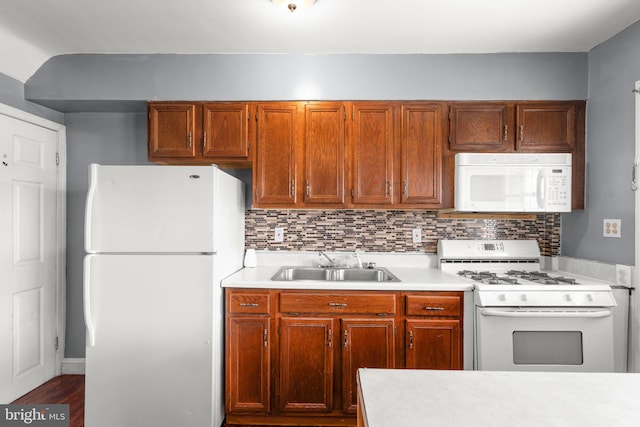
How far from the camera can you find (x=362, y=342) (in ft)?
7.51

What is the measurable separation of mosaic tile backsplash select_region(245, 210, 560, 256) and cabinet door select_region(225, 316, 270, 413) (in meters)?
0.81

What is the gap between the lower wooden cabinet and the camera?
2281 mm

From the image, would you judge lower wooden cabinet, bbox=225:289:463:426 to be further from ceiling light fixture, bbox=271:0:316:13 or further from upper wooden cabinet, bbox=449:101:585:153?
ceiling light fixture, bbox=271:0:316:13

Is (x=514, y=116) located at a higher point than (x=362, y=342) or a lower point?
higher

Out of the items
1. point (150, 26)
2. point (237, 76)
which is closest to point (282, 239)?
point (237, 76)


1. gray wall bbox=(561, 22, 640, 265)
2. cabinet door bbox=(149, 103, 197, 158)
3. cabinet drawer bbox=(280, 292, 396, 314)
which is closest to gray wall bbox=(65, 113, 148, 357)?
cabinet door bbox=(149, 103, 197, 158)

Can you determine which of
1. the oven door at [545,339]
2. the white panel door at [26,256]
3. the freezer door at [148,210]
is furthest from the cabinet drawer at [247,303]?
the white panel door at [26,256]

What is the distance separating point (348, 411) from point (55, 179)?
9.23 ft

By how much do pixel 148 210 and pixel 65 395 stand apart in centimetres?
166

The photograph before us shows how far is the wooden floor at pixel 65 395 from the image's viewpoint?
245 cm

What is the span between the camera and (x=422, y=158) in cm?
264

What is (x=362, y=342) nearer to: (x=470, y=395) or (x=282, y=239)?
(x=282, y=239)

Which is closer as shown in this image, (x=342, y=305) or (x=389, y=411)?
(x=389, y=411)

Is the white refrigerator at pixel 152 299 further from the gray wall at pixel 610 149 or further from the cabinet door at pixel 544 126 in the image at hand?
the gray wall at pixel 610 149
